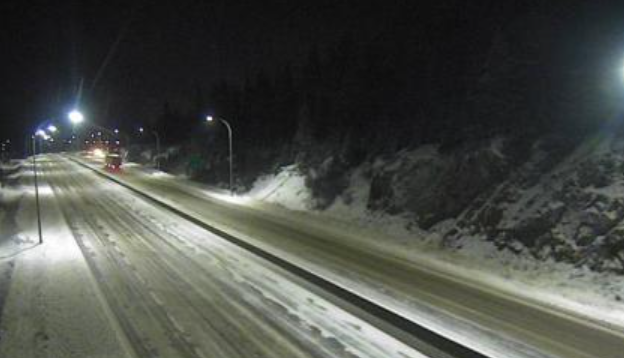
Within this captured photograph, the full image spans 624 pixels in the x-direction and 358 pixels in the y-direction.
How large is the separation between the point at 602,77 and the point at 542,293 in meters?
13.7

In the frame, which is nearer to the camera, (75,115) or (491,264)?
(491,264)

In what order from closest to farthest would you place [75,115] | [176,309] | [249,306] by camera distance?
1. [176,309]
2. [249,306]
3. [75,115]

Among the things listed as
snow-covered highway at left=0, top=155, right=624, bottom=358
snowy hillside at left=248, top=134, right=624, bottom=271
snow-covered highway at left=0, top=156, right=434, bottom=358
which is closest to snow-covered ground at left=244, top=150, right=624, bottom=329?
snowy hillside at left=248, top=134, right=624, bottom=271

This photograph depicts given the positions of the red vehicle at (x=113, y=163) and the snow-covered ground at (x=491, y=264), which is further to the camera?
the red vehicle at (x=113, y=163)

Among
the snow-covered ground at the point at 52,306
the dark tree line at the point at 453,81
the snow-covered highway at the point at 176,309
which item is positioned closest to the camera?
the snow-covered highway at the point at 176,309

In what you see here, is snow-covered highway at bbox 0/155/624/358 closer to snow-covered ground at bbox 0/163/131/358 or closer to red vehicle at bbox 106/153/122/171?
snow-covered ground at bbox 0/163/131/358

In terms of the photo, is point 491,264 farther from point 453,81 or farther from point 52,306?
point 453,81

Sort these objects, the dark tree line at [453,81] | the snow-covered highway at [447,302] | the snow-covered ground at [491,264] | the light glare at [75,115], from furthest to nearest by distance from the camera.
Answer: the light glare at [75,115] < the dark tree line at [453,81] < the snow-covered ground at [491,264] < the snow-covered highway at [447,302]

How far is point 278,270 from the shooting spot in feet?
64.4

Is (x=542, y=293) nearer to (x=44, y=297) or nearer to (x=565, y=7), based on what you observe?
(x=44, y=297)

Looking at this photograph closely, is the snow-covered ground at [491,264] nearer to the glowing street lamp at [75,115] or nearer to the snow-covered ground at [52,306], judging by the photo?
the snow-covered ground at [52,306]

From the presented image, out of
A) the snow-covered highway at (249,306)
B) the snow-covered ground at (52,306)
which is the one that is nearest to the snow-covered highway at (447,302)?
the snow-covered highway at (249,306)

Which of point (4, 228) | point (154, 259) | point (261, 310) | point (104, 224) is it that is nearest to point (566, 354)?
point (261, 310)

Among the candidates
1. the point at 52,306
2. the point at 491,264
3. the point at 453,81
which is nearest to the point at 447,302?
the point at 491,264
